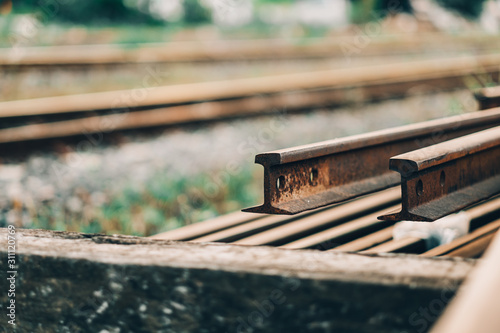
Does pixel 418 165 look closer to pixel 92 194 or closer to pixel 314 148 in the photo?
pixel 314 148

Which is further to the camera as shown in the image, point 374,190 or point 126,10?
point 126,10

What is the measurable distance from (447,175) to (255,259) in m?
0.91

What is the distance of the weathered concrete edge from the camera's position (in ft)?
3.92

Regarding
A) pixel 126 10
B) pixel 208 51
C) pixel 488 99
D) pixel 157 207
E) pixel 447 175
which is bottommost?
pixel 157 207

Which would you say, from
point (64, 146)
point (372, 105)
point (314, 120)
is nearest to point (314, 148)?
point (64, 146)

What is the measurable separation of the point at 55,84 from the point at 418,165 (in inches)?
282

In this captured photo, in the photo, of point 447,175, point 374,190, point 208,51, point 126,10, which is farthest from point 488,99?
point 126,10

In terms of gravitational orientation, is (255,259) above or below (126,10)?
below

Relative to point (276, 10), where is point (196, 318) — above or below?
below

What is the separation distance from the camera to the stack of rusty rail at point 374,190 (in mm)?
1814

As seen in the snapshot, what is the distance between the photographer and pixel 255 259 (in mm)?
1348

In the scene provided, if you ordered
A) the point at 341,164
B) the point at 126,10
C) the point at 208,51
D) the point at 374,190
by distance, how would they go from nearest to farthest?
the point at 341,164, the point at 374,190, the point at 208,51, the point at 126,10

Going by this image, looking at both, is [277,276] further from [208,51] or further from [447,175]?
[208,51]

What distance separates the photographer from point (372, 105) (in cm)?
737
